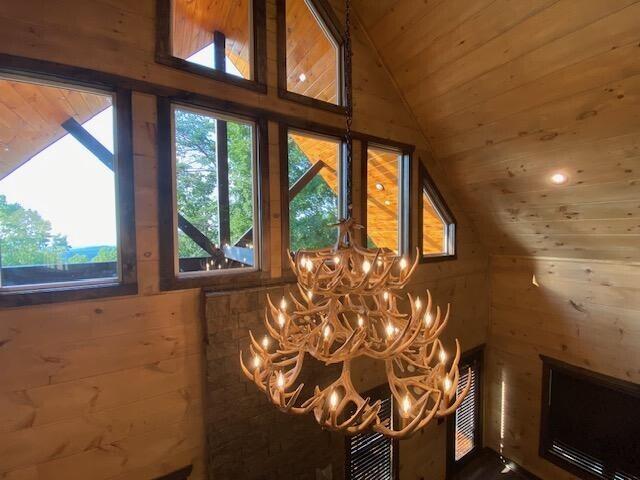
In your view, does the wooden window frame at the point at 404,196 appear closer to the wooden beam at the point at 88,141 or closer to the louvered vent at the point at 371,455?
the louvered vent at the point at 371,455

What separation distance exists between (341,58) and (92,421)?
327 cm

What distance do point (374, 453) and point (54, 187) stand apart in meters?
3.53

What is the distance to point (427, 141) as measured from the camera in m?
3.24

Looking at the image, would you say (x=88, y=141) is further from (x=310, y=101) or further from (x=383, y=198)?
(x=383, y=198)

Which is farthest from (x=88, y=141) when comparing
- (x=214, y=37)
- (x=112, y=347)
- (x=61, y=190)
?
(x=112, y=347)

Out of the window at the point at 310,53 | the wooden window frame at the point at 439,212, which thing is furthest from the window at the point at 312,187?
the wooden window frame at the point at 439,212

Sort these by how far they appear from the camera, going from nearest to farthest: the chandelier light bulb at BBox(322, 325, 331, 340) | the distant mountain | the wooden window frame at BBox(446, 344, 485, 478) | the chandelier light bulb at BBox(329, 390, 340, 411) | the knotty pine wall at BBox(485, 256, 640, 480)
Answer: the chandelier light bulb at BBox(329, 390, 340, 411), the chandelier light bulb at BBox(322, 325, 331, 340), the distant mountain, the knotty pine wall at BBox(485, 256, 640, 480), the wooden window frame at BBox(446, 344, 485, 478)

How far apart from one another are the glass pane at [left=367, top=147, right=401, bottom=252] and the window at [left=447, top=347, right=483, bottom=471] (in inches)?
77.0

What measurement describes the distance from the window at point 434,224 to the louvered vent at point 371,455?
67.7 inches

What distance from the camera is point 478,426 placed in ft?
13.3

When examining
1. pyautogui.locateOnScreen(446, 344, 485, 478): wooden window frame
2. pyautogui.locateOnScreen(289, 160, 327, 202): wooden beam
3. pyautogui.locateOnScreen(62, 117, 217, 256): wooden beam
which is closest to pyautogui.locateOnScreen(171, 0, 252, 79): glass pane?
pyautogui.locateOnScreen(62, 117, 217, 256): wooden beam

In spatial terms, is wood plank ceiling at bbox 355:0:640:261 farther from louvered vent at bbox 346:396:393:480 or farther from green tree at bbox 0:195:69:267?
green tree at bbox 0:195:69:267

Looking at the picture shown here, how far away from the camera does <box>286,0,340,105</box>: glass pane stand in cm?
245

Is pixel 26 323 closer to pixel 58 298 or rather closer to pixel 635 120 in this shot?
→ pixel 58 298
